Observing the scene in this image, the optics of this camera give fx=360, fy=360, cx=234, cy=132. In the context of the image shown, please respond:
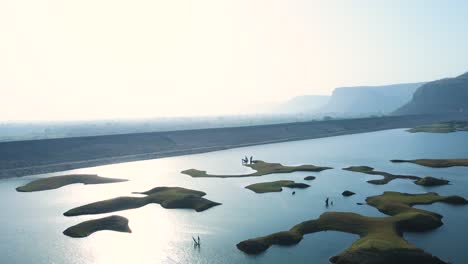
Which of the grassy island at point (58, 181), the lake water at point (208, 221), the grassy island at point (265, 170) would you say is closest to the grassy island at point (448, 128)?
the lake water at point (208, 221)

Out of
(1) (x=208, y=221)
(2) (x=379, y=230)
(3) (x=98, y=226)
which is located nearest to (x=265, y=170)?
(1) (x=208, y=221)

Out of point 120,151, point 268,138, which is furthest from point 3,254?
point 268,138

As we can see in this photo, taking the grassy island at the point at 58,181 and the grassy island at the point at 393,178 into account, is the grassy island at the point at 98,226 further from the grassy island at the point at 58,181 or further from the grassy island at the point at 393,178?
the grassy island at the point at 393,178

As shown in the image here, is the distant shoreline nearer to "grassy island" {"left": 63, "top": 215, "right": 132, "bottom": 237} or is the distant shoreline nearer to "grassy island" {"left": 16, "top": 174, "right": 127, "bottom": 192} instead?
"grassy island" {"left": 16, "top": 174, "right": 127, "bottom": 192}

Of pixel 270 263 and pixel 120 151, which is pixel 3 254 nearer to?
pixel 270 263

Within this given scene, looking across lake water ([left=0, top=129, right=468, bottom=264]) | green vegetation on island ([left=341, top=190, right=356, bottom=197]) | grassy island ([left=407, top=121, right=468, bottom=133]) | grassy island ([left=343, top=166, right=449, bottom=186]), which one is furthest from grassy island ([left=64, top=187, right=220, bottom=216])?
grassy island ([left=407, top=121, right=468, bottom=133])

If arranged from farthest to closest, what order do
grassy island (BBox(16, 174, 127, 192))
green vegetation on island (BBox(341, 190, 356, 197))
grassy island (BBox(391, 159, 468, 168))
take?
1. grassy island (BBox(391, 159, 468, 168))
2. grassy island (BBox(16, 174, 127, 192))
3. green vegetation on island (BBox(341, 190, 356, 197))
